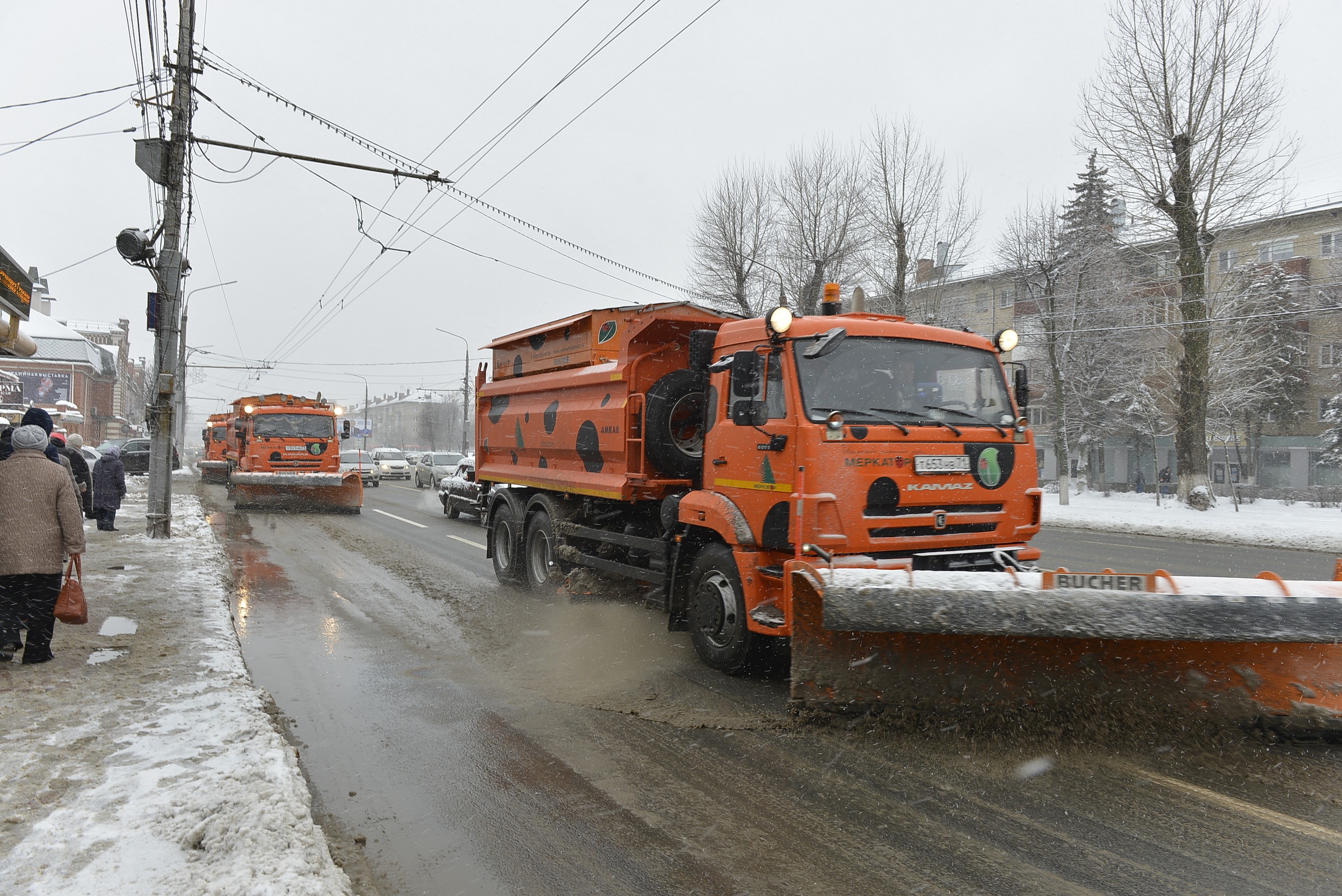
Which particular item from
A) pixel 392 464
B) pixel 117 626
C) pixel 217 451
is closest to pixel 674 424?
pixel 117 626

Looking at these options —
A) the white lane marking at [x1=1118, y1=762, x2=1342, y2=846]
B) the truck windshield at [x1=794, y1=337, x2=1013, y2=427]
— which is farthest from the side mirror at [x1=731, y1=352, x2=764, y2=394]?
the white lane marking at [x1=1118, y1=762, x2=1342, y2=846]

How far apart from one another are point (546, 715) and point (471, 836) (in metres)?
1.62

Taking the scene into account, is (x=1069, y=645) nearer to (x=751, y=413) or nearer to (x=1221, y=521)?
(x=751, y=413)

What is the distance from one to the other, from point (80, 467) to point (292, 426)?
9.97 m

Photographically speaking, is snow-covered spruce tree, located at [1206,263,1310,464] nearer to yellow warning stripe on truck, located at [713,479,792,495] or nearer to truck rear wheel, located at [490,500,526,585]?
truck rear wheel, located at [490,500,526,585]

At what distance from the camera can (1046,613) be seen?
163 inches

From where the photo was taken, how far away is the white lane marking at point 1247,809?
3500 millimetres

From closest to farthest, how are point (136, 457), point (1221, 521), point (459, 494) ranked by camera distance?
point (459, 494) → point (1221, 521) → point (136, 457)

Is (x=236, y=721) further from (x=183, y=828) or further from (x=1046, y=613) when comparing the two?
(x=1046, y=613)

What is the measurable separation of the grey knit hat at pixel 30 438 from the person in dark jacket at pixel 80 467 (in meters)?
5.55

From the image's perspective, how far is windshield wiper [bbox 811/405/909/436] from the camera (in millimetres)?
5473

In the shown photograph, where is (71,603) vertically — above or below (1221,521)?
above

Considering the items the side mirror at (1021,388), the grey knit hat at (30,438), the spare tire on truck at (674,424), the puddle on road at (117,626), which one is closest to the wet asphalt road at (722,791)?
the puddle on road at (117,626)

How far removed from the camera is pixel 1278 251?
3784 cm
